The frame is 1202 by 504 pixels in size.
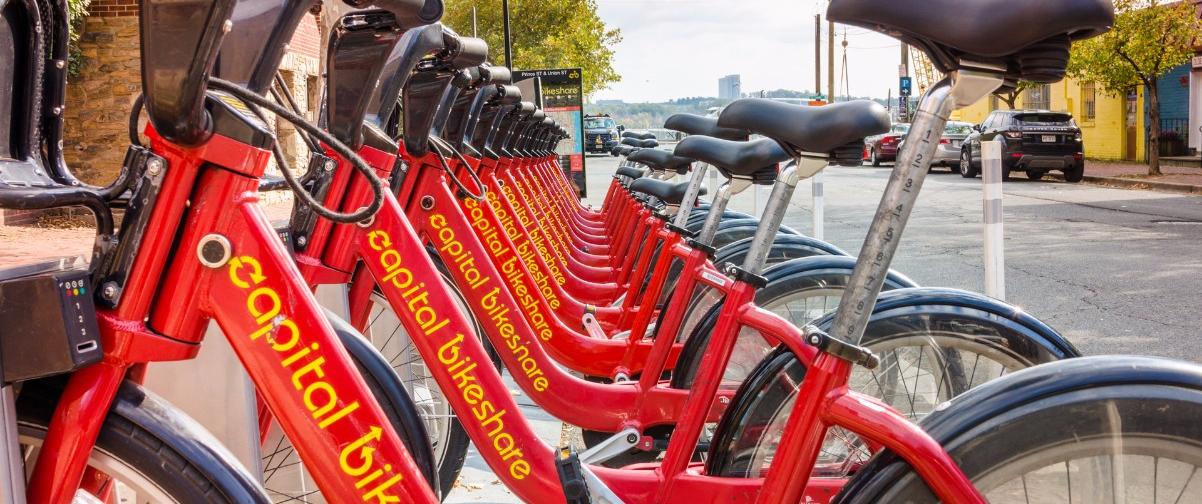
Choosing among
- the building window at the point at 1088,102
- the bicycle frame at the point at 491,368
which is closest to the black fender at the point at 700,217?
the bicycle frame at the point at 491,368

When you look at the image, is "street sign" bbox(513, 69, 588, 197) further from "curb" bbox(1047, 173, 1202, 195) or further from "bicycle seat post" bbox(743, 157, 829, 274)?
"bicycle seat post" bbox(743, 157, 829, 274)

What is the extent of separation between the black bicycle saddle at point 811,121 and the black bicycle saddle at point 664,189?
2878 millimetres

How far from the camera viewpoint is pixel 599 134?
156 feet

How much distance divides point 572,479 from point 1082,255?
8031 mm

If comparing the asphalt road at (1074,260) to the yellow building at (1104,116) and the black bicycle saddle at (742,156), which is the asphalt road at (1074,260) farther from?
the yellow building at (1104,116)

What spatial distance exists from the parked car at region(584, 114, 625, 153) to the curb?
84.2 feet

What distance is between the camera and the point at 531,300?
4.27 meters

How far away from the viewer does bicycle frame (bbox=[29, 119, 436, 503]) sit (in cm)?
163

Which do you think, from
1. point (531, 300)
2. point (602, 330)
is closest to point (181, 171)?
point (531, 300)

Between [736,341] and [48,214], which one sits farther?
[48,214]

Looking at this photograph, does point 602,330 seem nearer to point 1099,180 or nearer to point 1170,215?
point 1170,215

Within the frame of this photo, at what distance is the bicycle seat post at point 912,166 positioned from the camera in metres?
1.68

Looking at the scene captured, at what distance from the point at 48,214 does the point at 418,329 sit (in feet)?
38.5

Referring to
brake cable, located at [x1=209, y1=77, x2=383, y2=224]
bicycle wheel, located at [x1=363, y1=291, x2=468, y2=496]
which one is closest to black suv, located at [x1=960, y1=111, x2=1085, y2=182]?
bicycle wheel, located at [x1=363, y1=291, x2=468, y2=496]
